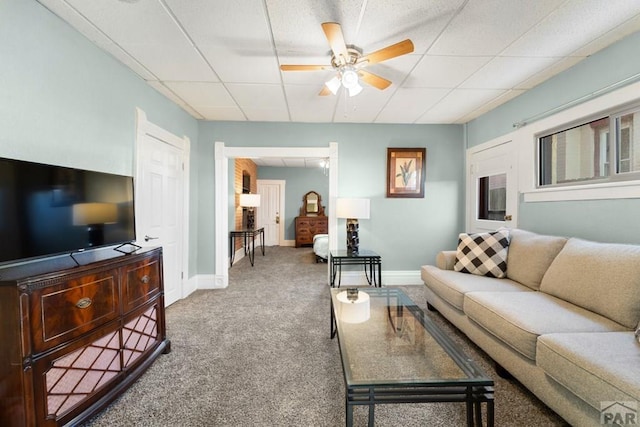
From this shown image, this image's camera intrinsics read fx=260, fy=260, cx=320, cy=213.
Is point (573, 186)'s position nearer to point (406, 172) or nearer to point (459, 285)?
point (459, 285)

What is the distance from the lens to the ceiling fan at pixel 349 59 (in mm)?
1647

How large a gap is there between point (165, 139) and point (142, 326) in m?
2.00

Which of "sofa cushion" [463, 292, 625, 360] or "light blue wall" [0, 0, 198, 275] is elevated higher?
"light blue wall" [0, 0, 198, 275]

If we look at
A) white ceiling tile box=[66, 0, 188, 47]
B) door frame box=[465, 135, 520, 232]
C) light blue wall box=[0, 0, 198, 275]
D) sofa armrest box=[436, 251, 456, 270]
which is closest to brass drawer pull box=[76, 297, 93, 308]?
light blue wall box=[0, 0, 198, 275]

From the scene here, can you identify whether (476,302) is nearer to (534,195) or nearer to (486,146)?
(534,195)

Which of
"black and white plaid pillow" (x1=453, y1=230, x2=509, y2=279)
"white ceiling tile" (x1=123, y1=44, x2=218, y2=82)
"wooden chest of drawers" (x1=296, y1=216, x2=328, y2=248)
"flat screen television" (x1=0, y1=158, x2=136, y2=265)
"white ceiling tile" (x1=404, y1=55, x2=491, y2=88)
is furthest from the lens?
Result: "wooden chest of drawers" (x1=296, y1=216, x2=328, y2=248)

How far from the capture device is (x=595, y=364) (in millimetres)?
1103

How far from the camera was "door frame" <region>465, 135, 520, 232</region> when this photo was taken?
9.75 feet

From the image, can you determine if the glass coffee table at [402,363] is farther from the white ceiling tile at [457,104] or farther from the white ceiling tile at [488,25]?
the white ceiling tile at [457,104]

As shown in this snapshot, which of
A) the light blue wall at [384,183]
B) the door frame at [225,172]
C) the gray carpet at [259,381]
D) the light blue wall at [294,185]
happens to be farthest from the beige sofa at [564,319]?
the light blue wall at [294,185]

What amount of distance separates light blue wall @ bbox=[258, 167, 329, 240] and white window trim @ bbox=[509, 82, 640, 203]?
5.41 meters

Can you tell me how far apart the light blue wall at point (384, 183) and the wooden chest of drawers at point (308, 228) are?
371cm

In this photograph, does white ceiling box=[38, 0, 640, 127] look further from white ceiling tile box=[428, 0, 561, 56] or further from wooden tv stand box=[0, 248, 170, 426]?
wooden tv stand box=[0, 248, 170, 426]

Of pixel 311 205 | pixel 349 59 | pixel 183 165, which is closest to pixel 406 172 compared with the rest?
pixel 349 59
